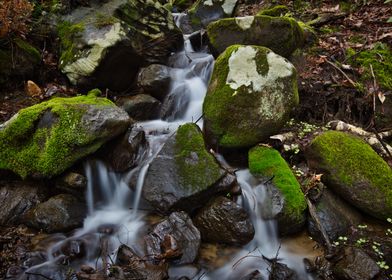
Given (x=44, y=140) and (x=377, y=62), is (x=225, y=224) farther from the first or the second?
(x=377, y=62)

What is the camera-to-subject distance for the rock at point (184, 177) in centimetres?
440

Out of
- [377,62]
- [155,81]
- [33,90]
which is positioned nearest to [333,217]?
[377,62]

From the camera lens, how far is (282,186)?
4.49m

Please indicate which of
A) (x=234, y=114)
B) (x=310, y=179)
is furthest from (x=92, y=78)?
(x=310, y=179)

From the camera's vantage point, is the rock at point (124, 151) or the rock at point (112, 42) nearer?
the rock at point (124, 151)

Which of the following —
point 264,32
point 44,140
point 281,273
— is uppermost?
point 264,32

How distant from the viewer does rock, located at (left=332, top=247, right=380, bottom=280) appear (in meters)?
3.56

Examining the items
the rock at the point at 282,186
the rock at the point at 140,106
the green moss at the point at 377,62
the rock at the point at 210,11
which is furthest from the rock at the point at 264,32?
the rock at the point at 210,11

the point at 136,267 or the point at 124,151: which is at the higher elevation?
the point at 124,151

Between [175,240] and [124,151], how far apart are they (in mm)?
1748

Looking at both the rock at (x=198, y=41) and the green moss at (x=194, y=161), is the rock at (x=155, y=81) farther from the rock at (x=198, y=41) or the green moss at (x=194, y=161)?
the rock at (x=198, y=41)

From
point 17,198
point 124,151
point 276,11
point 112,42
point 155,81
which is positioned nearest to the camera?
point 17,198

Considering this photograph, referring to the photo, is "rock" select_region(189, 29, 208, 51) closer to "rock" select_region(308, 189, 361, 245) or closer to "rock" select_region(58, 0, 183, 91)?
"rock" select_region(58, 0, 183, 91)

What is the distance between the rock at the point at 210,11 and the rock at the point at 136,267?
8.18 m
